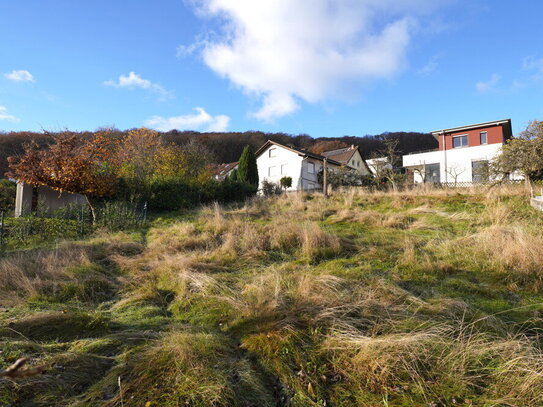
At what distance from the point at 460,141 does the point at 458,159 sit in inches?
81.3

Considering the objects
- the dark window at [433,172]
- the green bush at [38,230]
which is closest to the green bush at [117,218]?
the green bush at [38,230]

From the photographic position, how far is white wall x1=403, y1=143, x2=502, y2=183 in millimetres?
27938

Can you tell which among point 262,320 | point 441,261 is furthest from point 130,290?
point 441,261

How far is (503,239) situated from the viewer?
6.00m

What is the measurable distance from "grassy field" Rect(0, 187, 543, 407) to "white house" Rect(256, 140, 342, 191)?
27.6 m

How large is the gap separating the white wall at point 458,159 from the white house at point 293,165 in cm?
867

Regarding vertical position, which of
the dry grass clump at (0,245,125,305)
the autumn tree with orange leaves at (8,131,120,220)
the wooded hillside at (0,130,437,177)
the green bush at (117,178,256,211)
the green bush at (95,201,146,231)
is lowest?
the dry grass clump at (0,245,125,305)

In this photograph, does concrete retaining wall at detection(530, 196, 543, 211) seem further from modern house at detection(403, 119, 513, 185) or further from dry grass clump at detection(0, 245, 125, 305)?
modern house at detection(403, 119, 513, 185)

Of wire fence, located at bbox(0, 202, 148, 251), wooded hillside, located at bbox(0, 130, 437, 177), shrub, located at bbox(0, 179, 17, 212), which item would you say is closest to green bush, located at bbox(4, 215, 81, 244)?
wire fence, located at bbox(0, 202, 148, 251)

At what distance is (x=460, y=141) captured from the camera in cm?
3019

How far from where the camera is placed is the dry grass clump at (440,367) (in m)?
2.50

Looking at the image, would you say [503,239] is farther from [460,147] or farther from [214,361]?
[460,147]

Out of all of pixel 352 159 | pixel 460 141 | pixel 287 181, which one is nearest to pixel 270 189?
pixel 287 181

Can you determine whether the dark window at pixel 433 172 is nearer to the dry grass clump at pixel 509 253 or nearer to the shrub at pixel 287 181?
the shrub at pixel 287 181
